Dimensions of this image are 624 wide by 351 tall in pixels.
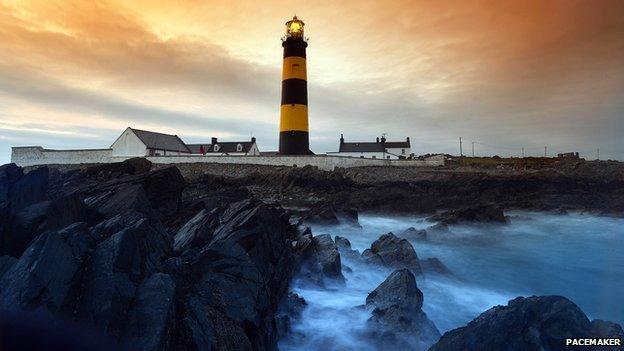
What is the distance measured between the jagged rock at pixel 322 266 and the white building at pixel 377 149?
51216 millimetres

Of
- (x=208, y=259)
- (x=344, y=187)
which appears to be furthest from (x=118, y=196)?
(x=344, y=187)

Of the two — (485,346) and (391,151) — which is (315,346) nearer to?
(485,346)

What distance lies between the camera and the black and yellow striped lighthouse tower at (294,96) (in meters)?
29.4

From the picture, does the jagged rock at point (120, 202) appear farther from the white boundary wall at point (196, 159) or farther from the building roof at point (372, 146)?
the building roof at point (372, 146)

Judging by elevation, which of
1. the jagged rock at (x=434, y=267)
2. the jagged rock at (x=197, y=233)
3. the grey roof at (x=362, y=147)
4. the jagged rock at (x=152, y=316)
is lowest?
the jagged rock at (x=434, y=267)

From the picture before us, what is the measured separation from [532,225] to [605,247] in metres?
3.26

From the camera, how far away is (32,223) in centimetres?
632

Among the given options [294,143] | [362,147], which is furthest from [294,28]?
[362,147]

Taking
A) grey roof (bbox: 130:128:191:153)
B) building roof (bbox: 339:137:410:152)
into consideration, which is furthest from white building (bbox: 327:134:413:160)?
grey roof (bbox: 130:128:191:153)

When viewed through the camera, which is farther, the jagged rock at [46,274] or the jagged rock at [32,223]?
the jagged rock at [32,223]

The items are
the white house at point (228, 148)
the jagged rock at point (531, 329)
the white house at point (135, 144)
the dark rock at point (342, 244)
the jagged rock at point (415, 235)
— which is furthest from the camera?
the white house at point (228, 148)

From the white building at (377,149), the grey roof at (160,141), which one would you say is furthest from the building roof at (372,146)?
the grey roof at (160,141)

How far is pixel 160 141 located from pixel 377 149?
104 feet

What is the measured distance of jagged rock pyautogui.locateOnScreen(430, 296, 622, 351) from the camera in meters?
4.27
